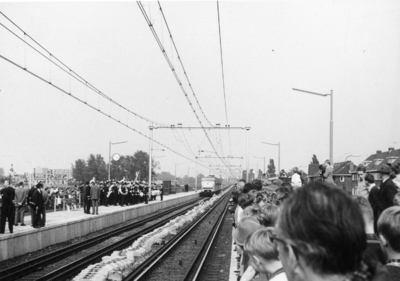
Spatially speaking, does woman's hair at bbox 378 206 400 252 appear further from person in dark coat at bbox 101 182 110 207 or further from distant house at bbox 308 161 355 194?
person in dark coat at bbox 101 182 110 207

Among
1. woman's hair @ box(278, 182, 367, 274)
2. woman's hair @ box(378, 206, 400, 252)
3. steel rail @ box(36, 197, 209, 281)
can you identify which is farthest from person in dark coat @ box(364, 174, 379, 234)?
steel rail @ box(36, 197, 209, 281)

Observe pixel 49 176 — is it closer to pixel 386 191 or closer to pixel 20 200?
pixel 20 200

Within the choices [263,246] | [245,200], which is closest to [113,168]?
[245,200]

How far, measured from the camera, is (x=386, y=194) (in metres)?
7.27

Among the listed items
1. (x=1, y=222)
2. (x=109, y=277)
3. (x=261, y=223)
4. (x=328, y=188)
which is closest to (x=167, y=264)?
(x=109, y=277)

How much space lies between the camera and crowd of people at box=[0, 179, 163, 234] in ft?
50.9

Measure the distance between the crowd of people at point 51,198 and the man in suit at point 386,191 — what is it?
453 inches

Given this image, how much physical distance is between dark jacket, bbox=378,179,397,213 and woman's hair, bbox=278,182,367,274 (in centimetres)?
580

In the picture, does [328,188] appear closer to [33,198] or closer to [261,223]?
[261,223]

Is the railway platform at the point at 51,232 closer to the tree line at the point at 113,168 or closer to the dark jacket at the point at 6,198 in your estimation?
the dark jacket at the point at 6,198

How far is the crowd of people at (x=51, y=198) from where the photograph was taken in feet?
50.9

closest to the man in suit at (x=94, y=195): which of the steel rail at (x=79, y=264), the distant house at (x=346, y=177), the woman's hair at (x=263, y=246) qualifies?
the steel rail at (x=79, y=264)

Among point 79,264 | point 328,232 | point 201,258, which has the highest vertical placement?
point 328,232

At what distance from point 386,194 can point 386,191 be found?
46mm
